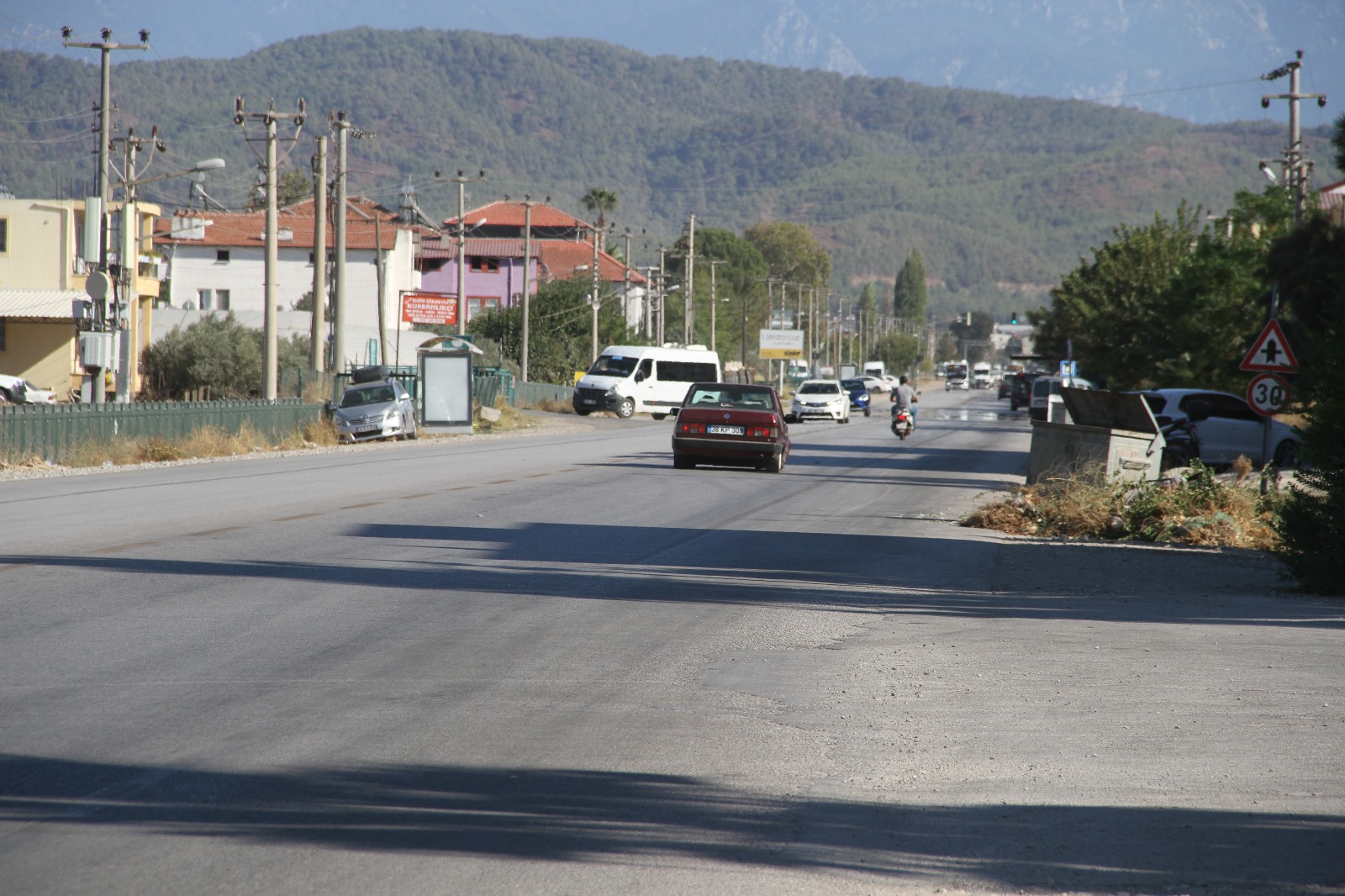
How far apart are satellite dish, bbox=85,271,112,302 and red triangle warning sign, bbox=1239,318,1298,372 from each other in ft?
79.9

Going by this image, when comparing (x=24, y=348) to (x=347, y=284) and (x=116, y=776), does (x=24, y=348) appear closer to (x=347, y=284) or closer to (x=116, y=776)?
(x=347, y=284)

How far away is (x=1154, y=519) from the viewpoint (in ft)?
58.6

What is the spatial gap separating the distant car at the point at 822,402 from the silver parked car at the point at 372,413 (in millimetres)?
21627

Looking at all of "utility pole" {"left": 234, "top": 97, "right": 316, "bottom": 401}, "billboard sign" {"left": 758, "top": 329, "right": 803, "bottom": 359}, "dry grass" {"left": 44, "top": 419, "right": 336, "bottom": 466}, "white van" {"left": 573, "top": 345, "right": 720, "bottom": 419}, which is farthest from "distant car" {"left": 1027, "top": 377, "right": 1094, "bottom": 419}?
"billboard sign" {"left": 758, "top": 329, "right": 803, "bottom": 359}

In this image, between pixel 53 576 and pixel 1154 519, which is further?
pixel 1154 519

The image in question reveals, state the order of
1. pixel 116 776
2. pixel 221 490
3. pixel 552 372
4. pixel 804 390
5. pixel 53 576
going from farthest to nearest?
1. pixel 552 372
2. pixel 804 390
3. pixel 221 490
4. pixel 53 576
5. pixel 116 776

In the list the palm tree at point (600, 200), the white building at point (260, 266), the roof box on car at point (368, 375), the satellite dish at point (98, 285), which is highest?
the palm tree at point (600, 200)

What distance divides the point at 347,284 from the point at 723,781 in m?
90.8

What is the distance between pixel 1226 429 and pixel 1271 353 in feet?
29.5

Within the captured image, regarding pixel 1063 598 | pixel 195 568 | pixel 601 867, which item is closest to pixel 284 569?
pixel 195 568

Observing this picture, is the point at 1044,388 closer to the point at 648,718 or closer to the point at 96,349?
the point at 96,349

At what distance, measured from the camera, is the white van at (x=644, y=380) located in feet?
194

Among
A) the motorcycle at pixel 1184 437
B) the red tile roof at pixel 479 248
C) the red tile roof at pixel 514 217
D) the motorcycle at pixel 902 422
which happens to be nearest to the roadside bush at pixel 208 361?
the motorcycle at pixel 902 422

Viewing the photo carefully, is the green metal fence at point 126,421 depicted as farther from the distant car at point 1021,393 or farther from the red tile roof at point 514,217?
the red tile roof at point 514,217
